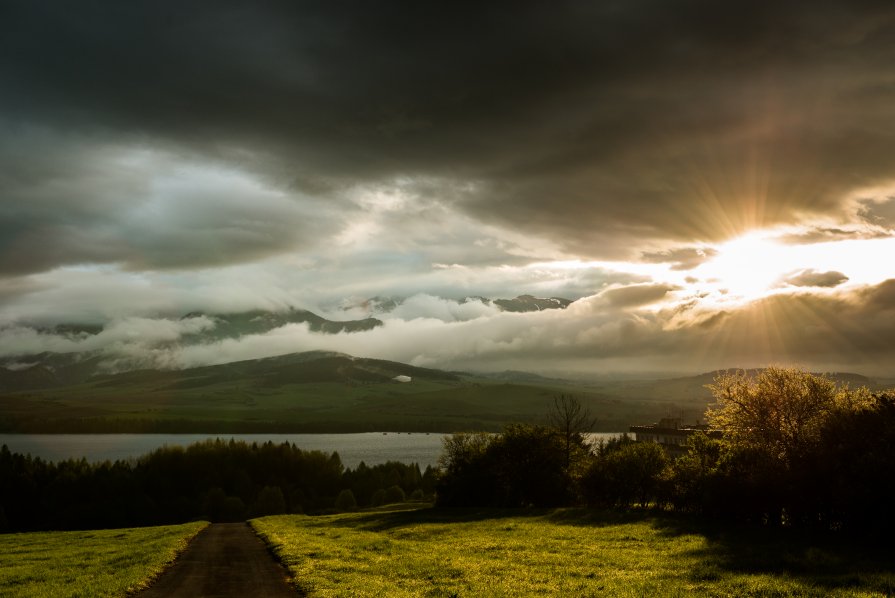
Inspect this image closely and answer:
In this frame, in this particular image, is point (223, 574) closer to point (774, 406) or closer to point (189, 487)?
point (774, 406)

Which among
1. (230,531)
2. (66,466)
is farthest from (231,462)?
(230,531)

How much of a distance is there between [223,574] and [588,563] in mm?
19703

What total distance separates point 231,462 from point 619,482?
474 ft

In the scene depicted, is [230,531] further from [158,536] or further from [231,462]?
[231,462]

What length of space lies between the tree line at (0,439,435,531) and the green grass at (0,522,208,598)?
293 ft

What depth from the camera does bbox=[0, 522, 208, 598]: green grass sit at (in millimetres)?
29875

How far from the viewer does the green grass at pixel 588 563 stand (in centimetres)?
2545

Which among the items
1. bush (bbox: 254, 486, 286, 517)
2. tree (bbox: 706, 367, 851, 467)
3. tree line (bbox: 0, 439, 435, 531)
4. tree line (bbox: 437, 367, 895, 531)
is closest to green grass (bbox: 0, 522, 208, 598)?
tree line (bbox: 437, 367, 895, 531)

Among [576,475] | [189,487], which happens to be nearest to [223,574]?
[576,475]

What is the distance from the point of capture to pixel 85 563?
129ft

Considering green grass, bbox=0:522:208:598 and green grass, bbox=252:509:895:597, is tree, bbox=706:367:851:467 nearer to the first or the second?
green grass, bbox=252:509:895:597

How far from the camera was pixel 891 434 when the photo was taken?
38031mm

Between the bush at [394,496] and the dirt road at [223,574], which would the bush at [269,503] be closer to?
the bush at [394,496]

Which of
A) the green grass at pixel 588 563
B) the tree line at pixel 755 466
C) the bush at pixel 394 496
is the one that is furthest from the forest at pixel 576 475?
the green grass at pixel 588 563
